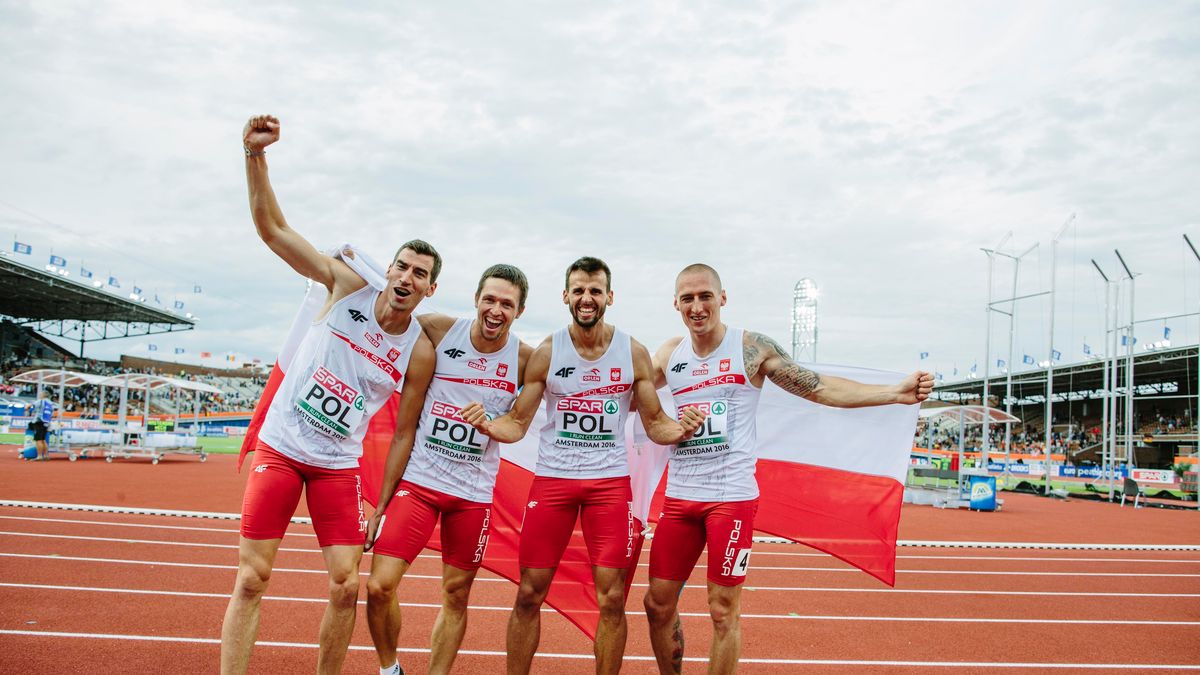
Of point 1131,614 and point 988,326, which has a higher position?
point 988,326

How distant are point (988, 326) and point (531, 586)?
2574 cm

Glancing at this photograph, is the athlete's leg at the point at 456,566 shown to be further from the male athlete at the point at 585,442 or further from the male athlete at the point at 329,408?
the male athlete at the point at 329,408

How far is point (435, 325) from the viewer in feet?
14.4

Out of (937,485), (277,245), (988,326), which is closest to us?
(277,245)

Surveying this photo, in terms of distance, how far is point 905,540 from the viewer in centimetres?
1220

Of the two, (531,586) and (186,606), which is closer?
(531,586)

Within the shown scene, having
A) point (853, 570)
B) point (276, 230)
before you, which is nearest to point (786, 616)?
point (853, 570)

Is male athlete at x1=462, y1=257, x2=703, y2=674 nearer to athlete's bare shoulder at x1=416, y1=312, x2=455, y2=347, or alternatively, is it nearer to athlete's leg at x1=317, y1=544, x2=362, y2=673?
athlete's bare shoulder at x1=416, y1=312, x2=455, y2=347

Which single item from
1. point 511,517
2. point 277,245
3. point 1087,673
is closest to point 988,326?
point 1087,673

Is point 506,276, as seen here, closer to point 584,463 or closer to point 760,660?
point 584,463

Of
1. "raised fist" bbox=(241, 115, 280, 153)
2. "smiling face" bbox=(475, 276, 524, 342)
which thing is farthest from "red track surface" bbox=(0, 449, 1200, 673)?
"raised fist" bbox=(241, 115, 280, 153)

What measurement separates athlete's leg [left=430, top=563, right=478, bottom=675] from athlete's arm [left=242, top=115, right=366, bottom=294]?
165 cm

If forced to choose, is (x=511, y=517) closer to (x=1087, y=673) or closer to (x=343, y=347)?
(x=343, y=347)

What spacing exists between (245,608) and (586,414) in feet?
6.23
